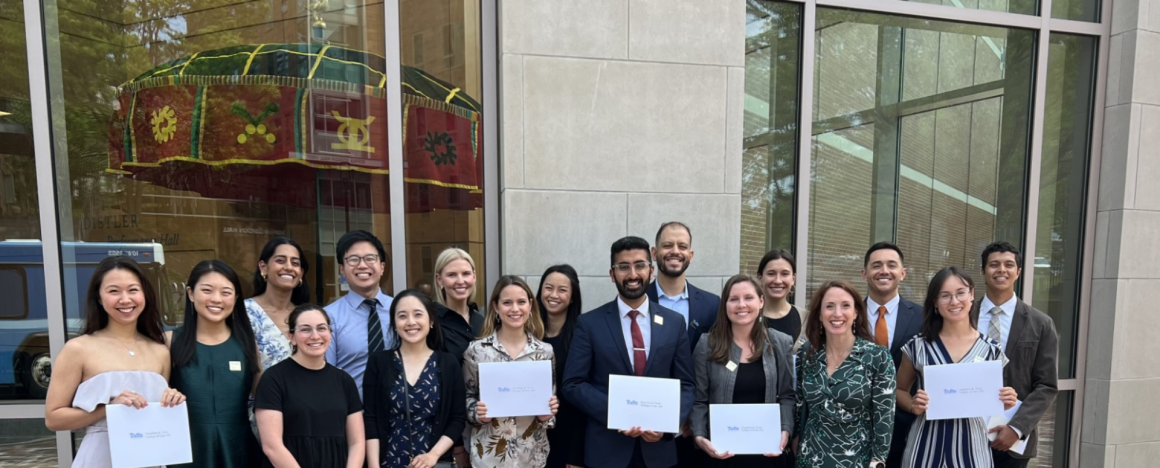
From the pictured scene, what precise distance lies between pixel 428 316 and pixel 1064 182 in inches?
234

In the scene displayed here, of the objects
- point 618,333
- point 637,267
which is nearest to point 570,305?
point 618,333

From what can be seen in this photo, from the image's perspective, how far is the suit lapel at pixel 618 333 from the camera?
10.0 ft

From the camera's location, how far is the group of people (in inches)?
103

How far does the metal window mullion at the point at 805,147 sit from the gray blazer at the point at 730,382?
1.93 m

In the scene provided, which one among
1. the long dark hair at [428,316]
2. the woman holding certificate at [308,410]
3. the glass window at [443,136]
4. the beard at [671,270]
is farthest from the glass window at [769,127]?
the woman holding certificate at [308,410]

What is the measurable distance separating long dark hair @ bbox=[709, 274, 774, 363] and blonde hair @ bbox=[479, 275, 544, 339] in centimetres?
97

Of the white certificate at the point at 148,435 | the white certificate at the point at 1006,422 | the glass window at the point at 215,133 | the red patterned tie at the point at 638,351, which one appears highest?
the glass window at the point at 215,133

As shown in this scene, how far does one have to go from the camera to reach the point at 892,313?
3.50m

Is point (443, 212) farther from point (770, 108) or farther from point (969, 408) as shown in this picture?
point (969, 408)

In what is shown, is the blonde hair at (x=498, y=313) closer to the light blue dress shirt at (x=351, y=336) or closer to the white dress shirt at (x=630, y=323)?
the white dress shirt at (x=630, y=323)

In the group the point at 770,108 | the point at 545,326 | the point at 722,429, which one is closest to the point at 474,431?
the point at 545,326

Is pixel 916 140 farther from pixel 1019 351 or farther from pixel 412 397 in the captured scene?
pixel 412 397

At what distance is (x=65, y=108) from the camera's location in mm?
3941

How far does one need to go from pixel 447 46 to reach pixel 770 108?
2.75 m
